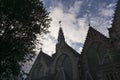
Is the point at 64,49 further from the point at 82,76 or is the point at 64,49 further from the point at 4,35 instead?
the point at 4,35

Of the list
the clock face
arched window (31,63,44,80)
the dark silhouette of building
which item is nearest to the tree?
the dark silhouette of building

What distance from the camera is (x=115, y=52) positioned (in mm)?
25969

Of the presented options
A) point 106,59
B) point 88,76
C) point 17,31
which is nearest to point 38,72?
point 88,76

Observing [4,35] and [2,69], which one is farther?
[4,35]

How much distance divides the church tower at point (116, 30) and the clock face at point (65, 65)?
11137mm

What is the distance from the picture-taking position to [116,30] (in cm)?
2677

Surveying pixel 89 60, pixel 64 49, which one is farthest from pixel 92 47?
pixel 64 49

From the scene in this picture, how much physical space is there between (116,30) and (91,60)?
23.9ft

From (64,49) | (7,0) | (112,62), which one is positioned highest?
(64,49)

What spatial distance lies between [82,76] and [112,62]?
7354 millimetres

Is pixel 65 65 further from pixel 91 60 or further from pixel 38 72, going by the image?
pixel 38 72

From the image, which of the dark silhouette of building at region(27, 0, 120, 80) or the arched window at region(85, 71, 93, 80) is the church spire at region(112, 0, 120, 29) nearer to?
the dark silhouette of building at region(27, 0, 120, 80)

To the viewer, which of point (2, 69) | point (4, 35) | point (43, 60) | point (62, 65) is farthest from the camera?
point (43, 60)

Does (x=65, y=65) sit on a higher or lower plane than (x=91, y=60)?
higher
